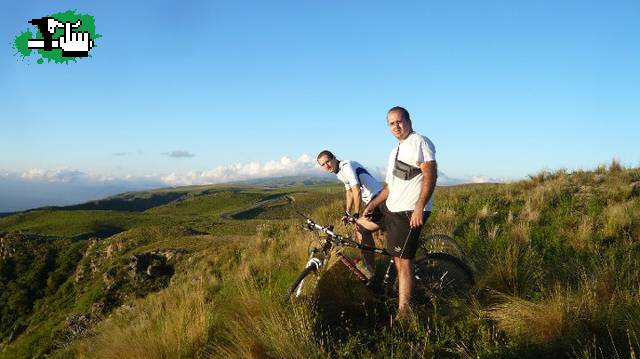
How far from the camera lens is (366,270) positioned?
21.3 feet

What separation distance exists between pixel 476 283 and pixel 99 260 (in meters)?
37.0

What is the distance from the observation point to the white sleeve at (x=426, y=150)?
16.9 feet

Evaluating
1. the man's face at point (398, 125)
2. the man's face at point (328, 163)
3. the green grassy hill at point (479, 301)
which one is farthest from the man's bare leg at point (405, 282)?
the man's face at point (328, 163)

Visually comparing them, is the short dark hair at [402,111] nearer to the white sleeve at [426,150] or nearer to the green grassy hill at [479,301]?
the white sleeve at [426,150]

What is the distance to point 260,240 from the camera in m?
17.9

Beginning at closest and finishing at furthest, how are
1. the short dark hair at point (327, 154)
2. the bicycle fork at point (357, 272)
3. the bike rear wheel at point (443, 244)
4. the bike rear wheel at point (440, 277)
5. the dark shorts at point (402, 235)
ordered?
the dark shorts at point (402, 235) → the bike rear wheel at point (440, 277) → the bicycle fork at point (357, 272) → the bike rear wheel at point (443, 244) → the short dark hair at point (327, 154)

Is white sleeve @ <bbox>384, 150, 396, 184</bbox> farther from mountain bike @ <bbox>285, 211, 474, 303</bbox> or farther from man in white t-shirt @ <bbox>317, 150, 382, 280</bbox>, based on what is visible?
man in white t-shirt @ <bbox>317, 150, 382, 280</bbox>

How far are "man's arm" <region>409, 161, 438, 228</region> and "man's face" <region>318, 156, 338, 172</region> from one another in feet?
9.18

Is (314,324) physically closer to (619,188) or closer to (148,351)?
(148,351)

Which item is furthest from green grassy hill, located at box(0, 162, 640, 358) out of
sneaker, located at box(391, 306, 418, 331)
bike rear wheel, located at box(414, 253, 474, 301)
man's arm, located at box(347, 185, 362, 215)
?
man's arm, located at box(347, 185, 362, 215)

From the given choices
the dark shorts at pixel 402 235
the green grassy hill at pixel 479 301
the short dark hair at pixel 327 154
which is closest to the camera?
the green grassy hill at pixel 479 301

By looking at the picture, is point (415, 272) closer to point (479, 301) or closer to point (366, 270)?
point (366, 270)

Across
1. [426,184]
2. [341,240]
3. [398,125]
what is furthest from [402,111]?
[341,240]

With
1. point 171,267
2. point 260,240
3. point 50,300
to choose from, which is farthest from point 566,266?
point 50,300
